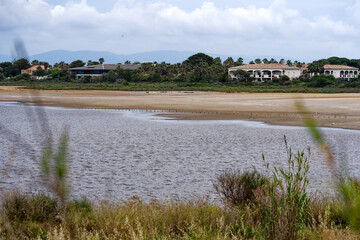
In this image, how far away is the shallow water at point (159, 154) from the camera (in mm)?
12172

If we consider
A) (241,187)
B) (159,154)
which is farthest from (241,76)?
(241,187)

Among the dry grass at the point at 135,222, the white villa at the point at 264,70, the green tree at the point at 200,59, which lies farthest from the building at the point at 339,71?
the dry grass at the point at 135,222

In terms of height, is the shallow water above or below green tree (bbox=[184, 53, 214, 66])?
below

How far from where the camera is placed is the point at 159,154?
18.6 meters

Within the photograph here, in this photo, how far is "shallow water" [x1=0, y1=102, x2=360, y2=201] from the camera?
39.9 ft

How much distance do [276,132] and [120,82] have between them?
78.0 metres

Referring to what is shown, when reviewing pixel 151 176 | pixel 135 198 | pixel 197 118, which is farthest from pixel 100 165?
pixel 197 118

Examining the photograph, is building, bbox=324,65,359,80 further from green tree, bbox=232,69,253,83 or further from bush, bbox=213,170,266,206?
bush, bbox=213,170,266,206

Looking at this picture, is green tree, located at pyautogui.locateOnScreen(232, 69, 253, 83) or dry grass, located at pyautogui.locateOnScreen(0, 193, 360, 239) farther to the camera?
green tree, located at pyautogui.locateOnScreen(232, 69, 253, 83)

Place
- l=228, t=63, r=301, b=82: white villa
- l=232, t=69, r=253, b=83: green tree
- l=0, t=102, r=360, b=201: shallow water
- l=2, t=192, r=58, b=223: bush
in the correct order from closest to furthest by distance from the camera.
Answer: l=2, t=192, r=58, b=223: bush < l=0, t=102, r=360, b=201: shallow water < l=232, t=69, r=253, b=83: green tree < l=228, t=63, r=301, b=82: white villa

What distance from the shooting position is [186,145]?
21.3 meters

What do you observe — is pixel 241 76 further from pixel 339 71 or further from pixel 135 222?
pixel 135 222

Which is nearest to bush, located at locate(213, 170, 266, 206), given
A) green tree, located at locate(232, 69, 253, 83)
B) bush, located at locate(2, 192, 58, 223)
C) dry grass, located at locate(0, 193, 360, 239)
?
dry grass, located at locate(0, 193, 360, 239)

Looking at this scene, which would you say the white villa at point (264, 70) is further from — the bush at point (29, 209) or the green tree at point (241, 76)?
the bush at point (29, 209)
